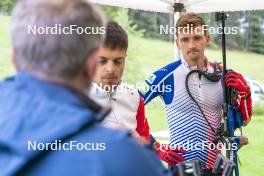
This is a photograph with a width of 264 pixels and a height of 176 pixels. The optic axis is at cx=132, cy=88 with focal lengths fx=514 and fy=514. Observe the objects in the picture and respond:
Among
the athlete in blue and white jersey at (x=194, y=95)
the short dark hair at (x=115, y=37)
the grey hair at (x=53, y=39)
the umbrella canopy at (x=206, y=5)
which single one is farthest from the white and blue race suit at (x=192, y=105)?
the grey hair at (x=53, y=39)

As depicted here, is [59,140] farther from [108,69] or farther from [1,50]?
[1,50]

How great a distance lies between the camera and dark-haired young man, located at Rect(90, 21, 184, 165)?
1898mm

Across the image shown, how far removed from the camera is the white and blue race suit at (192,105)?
2.50 m

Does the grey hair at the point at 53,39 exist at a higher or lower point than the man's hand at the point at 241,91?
higher

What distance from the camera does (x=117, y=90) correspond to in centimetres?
200

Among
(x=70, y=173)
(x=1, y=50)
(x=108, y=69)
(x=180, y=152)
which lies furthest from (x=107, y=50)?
(x=1, y=50)

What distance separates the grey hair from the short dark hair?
979 millimetres

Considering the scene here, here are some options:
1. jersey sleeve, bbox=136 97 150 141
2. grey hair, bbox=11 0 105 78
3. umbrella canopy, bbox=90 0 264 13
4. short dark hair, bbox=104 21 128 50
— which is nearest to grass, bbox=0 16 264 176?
umbrella canopy, bbox=90 0 264 13

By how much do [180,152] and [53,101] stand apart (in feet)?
5.67

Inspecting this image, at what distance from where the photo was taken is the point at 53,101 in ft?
2.76

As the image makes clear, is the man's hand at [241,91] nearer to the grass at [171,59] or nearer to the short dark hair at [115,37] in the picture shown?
the short dark hair at [115,37]

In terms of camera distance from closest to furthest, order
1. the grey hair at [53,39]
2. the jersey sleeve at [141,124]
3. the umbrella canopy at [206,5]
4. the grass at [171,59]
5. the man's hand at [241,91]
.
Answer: the grey hair at [53,39] < the jersey sleeve at [141,124] < the man's hand at [241,91] < the umbrella canopy at [206,5] < the grass at [171,59]

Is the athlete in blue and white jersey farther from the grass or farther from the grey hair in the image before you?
the grass

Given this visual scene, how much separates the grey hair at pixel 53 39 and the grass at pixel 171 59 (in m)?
6.07
